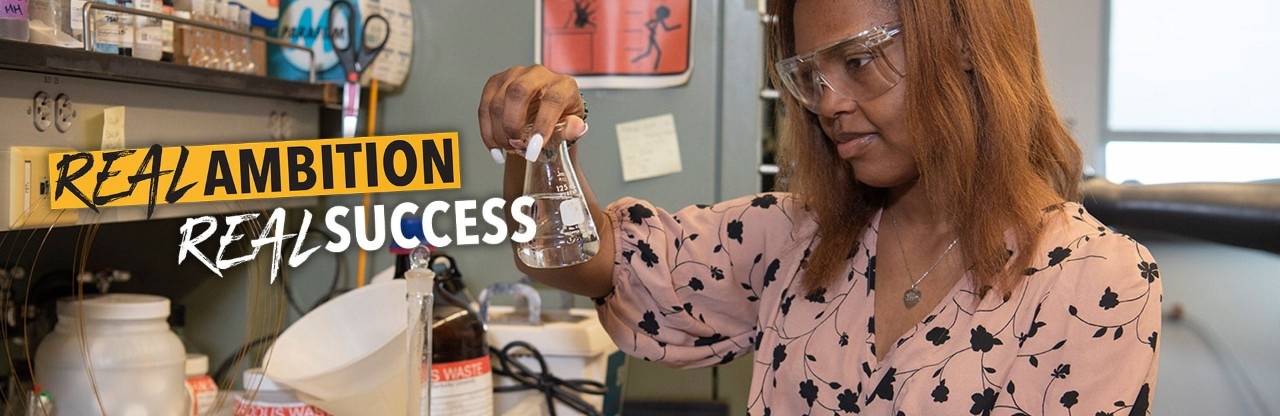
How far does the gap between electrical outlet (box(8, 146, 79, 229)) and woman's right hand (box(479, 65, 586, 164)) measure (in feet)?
1.17

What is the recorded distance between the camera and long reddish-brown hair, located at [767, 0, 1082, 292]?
1.00m

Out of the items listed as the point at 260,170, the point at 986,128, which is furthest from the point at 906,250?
A: the point at 260,170

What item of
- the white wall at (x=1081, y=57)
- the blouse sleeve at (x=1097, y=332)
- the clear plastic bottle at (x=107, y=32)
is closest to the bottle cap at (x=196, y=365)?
the clear plastic bottle at (x=107, y=32)

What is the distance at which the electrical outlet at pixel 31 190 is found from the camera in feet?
2.96

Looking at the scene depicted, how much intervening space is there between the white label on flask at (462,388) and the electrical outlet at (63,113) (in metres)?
0.49

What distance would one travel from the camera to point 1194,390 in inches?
134

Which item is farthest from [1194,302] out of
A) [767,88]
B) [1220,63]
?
[767,88]

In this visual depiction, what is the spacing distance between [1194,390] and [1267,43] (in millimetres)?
1112

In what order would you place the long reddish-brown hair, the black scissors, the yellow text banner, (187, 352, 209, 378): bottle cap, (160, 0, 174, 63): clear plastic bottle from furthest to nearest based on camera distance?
the black scissors
(187, 352, 209, 378): bottle cap
(160, 0, 174, 63): clear plastic bottle
the long reddish-brown hair
the yellow text banner

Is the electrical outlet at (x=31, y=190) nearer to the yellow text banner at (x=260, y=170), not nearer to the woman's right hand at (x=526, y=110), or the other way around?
the yellow text banner at (x=260, y=170)

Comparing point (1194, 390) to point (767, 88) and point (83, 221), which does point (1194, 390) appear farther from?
point (83, 221)

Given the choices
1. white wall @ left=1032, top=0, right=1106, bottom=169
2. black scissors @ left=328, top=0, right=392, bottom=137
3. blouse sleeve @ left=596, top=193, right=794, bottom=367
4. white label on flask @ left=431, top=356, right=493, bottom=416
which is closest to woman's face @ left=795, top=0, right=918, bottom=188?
blouse sleeve @ left=596, top=193, right=794, bottom=367

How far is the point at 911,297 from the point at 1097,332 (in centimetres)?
20

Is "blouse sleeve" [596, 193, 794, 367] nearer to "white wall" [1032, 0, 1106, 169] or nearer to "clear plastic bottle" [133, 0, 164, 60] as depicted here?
"clear plastic bottle" [133, 0, 164, 60]
